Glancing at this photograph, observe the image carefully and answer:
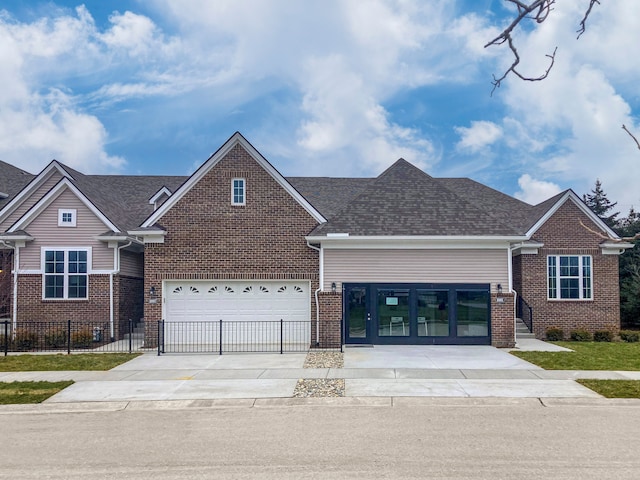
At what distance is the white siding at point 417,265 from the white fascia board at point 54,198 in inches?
343

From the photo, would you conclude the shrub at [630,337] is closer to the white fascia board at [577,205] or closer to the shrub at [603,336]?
the shrub at [603,336]

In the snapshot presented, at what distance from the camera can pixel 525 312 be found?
64.7 ft

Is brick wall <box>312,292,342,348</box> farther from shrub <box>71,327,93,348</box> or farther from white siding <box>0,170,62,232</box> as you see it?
white siding <box>0,170,62,232</box>

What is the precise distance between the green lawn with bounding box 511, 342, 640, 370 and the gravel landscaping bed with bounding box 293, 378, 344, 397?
5.57m

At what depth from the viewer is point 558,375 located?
11.4m

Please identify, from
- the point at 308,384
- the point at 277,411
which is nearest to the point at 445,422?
the point at 277,411

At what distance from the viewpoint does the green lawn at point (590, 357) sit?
490 inches

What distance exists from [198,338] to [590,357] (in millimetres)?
12196

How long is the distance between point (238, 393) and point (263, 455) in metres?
3.62

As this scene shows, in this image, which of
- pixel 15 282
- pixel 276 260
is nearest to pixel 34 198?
pixel 15 282

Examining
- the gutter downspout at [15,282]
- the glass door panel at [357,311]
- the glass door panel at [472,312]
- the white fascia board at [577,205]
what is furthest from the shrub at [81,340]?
the white fascia board at [577,205]

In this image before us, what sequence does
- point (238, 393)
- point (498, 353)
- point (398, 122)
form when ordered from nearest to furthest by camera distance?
point (238, 393) < point (498, 353) < point (398, 122)

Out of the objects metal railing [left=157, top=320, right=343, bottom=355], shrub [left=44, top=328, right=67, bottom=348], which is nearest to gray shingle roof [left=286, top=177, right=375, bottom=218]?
metal railing [left=157, top=320, right=343, bottom=355]

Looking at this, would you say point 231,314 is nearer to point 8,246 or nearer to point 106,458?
point 8,246
